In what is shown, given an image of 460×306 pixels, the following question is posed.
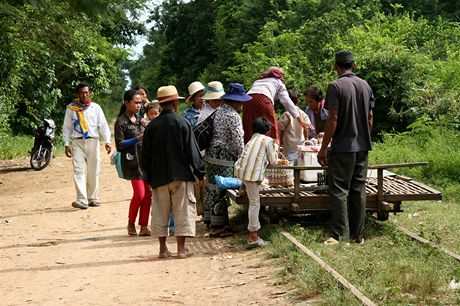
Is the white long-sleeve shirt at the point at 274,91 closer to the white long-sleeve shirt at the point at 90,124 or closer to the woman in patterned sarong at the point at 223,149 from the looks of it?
the woman in patterned sarong at the point at 223,149

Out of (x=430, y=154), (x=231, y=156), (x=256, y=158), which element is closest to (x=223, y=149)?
(x=231, y=156)

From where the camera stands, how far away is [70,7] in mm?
16016

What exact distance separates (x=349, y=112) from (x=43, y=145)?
1324 centimetres

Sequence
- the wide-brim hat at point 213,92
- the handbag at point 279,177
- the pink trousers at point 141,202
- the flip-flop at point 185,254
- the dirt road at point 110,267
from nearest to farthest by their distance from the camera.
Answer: the dirt road at point 110,267 < the flip-flop at point 185,254 < the handbag at point 279,177 < the wide-brim hat at point 213,92 < the pink trousers at point 141,202

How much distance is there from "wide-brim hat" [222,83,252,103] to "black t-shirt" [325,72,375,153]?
1184 millimetres

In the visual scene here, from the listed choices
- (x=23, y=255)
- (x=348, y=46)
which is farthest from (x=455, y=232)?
(x=348, y=46)

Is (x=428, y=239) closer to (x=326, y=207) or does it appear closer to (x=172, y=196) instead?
(x=326, y=207)

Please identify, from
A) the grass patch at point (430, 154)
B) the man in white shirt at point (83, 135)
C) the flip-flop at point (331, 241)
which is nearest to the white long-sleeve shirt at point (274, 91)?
the flip-flop at point (331, 241)

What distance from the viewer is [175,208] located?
30.3ft

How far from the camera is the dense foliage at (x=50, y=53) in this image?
1694 cm

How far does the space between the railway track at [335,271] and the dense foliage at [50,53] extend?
5756mm

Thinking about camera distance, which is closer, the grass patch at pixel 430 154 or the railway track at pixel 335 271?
the railway track at pixel 335 271

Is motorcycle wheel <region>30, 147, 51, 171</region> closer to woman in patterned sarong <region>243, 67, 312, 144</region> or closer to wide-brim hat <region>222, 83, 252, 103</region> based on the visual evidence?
woman in patterned sarong <region>243, 67, 312, 144</region>

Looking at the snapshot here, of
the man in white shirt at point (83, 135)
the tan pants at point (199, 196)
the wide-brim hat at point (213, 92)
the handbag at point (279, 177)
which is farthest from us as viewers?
the man in white shirt at point (83, 135)
